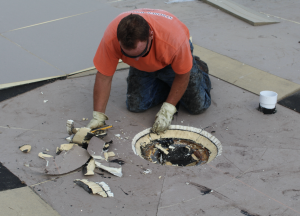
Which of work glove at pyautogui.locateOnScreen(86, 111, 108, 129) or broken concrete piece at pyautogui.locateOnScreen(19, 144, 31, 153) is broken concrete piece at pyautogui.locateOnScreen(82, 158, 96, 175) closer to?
work glove at pyautogui.locateOnScreen(86, 111, 108, 129)

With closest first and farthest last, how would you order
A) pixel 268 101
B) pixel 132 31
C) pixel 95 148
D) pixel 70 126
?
1. pixel 132 31
2. pixel 95 148
3. pixel 70 126
4. pixel 268 101

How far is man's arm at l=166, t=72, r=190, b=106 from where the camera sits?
255cm

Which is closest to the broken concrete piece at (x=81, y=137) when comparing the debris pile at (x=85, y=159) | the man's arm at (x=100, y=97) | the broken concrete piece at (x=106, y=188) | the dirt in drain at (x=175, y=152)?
the debris pile at (x=85, y=159)

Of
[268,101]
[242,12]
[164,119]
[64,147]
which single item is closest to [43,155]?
[64,147]

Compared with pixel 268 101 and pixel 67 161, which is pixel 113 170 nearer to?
pixel 67 161

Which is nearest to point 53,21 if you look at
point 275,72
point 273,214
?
point 275,72

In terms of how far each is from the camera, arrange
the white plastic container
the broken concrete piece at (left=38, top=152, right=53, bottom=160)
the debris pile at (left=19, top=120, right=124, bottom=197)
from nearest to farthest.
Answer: the debris pile at (left=19, top=120, right=124, bottom=197)
the broken concrete piece at (left=38, top=152, right=53, bottom=160)
the white plastic container

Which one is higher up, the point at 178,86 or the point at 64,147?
the point at 178,86

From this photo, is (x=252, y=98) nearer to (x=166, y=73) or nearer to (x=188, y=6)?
(x=166, y=73)

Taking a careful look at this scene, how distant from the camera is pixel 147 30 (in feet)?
6.65

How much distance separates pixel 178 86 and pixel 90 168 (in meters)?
1.02

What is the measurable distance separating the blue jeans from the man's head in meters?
0.77

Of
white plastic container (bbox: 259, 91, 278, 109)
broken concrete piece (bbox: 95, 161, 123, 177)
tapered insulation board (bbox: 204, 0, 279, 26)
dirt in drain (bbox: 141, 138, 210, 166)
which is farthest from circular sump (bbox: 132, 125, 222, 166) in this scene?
tapered insulation board (bbox: 204, 0, 279, 26)

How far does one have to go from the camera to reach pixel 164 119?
2646 millimetres
